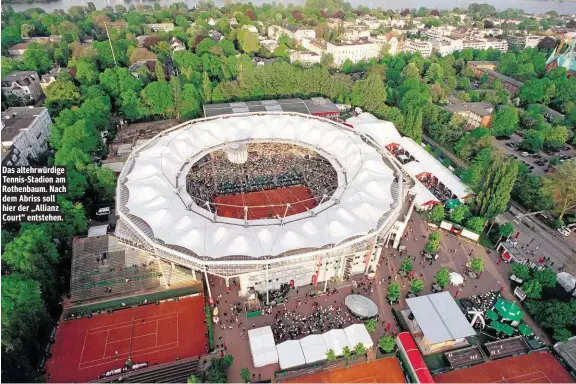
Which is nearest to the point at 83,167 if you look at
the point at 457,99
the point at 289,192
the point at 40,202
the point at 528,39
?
the point at 40,202

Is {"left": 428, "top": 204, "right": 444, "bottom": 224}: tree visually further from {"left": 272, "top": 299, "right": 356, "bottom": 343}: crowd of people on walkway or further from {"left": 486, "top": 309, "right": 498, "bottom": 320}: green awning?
{"left": 272, "top": 299, "right": 356, "bottom": 343}: crowd of people on walkway

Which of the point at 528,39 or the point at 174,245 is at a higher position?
the point at 528,39

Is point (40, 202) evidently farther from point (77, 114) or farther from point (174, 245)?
point (77, 114)

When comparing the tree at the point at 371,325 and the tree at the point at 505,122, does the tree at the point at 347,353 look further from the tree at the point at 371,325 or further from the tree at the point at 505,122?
the tree at the point at 505,122

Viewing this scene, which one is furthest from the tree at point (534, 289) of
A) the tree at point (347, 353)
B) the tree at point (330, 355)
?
the tree at point (330, 355)

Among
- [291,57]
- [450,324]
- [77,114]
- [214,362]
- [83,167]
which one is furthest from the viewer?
[291,57]

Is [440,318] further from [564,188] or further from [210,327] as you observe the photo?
[564,188]

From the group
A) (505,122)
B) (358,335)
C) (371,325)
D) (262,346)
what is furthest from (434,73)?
(262,346)
